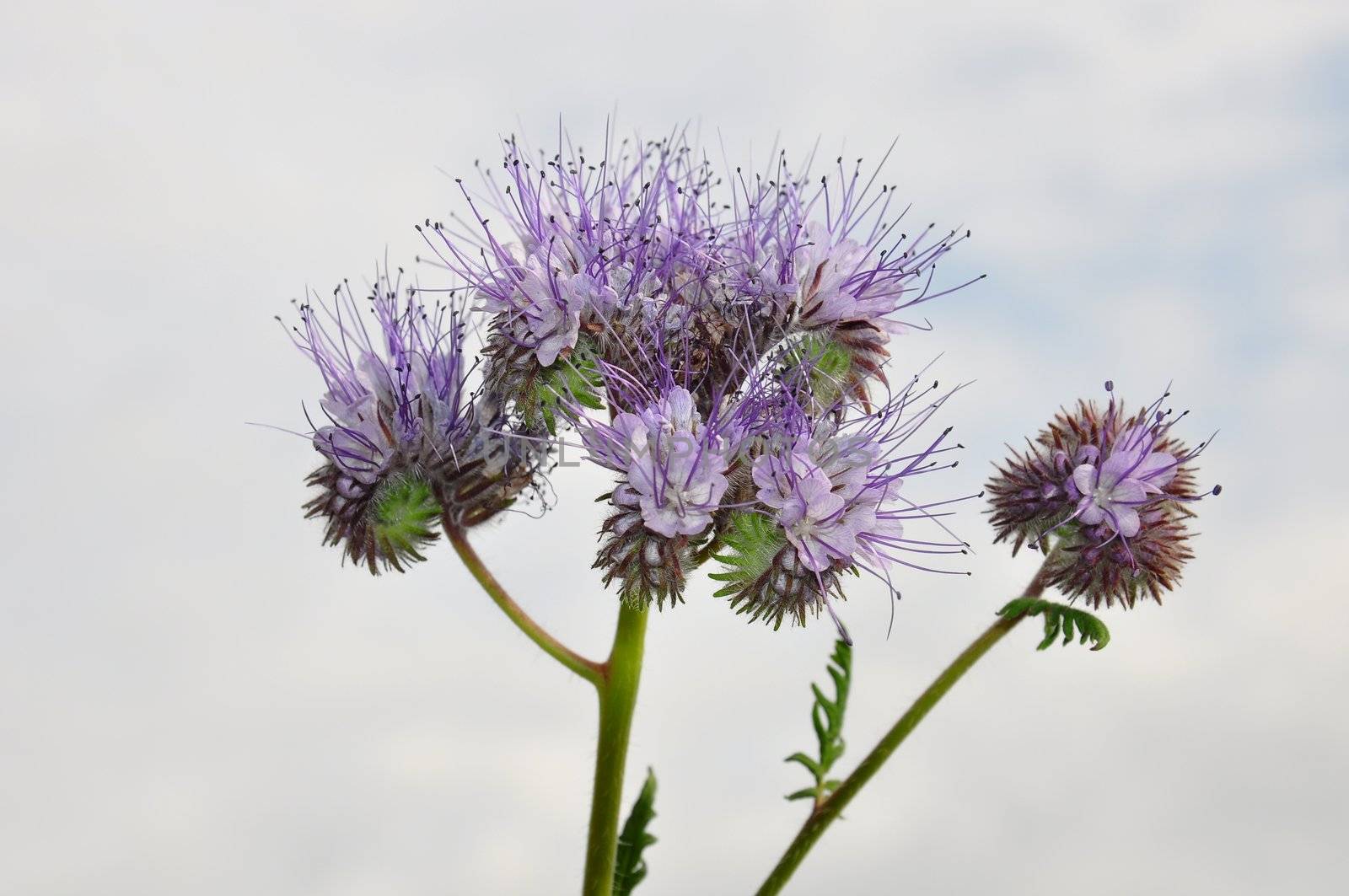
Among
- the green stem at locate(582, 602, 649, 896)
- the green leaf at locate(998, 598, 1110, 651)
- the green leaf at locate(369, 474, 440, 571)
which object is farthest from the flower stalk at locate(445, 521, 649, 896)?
the green leaf at locate(998, 598, 1110, 651)

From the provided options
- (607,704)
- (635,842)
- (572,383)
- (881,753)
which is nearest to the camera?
(572,383)

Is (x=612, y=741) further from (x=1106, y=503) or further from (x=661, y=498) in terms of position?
(x=1106, y=503)

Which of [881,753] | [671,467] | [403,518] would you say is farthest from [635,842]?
[671,467]

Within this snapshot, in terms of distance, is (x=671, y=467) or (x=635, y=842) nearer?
(x=671, y=467)

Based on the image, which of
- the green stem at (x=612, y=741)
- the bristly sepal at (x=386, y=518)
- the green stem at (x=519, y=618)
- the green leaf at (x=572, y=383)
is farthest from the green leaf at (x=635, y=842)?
the green leaf at (x=572, y=383)

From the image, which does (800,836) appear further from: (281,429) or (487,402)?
(281,429)

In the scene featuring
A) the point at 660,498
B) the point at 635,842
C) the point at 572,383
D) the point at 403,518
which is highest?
the point at 572,383

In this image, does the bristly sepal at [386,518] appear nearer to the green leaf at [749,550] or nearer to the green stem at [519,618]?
the green stem at [519,618]
